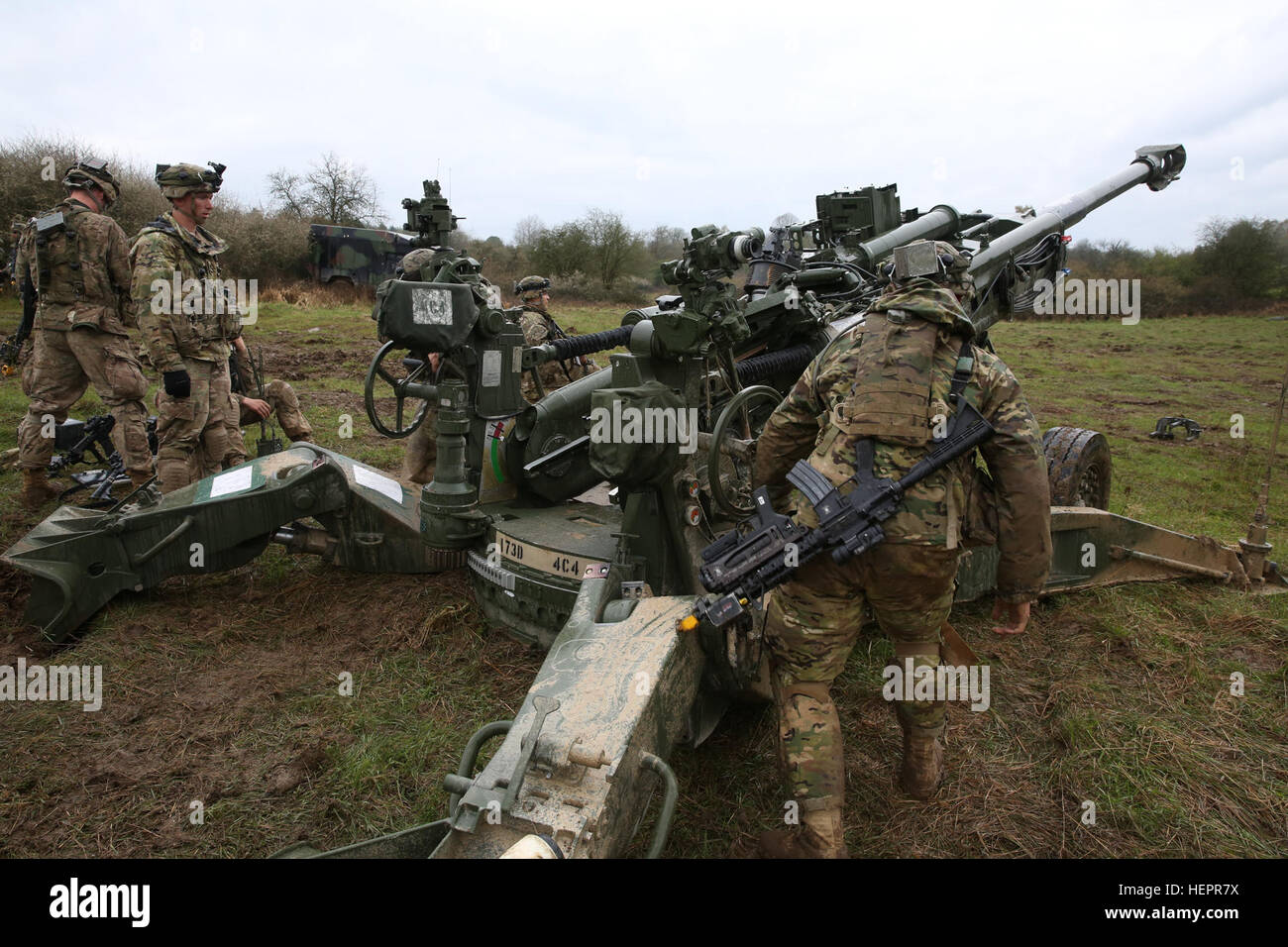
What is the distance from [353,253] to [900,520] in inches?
889

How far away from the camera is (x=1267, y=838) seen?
10.9 feet

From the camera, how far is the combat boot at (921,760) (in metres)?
3.45

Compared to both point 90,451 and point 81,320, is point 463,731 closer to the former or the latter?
point 81,320

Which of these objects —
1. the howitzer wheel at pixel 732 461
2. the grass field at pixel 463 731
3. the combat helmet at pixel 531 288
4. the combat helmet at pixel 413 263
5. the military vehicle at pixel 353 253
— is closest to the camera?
the grass field at pixel 463 731

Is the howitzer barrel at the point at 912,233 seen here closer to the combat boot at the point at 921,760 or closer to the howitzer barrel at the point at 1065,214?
the howitzer barrel at the point at 1065,214

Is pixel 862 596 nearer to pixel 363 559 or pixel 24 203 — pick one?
pixel 363 559

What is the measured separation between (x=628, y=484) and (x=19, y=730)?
9.55ft

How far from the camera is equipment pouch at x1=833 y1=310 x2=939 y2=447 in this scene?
3004 millimetres

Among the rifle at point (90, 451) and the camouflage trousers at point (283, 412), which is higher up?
the camouflage trousers at point (283, 412)

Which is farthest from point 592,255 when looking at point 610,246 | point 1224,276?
point 1224,276

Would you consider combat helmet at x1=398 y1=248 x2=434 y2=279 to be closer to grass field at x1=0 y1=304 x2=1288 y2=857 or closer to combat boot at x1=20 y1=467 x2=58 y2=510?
grass field at x1=0 y1=304 x2=1288 y2=857

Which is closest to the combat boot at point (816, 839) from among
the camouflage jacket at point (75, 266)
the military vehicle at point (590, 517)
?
the military vehicle at point (590, 517)

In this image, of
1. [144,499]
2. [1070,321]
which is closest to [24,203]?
[144,499]

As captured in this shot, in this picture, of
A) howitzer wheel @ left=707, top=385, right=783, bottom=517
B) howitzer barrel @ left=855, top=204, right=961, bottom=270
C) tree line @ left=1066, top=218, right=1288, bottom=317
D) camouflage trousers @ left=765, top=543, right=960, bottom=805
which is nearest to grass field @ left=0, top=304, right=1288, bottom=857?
camouflage trousers @ left=765, top=543, right=960, bottom=805
